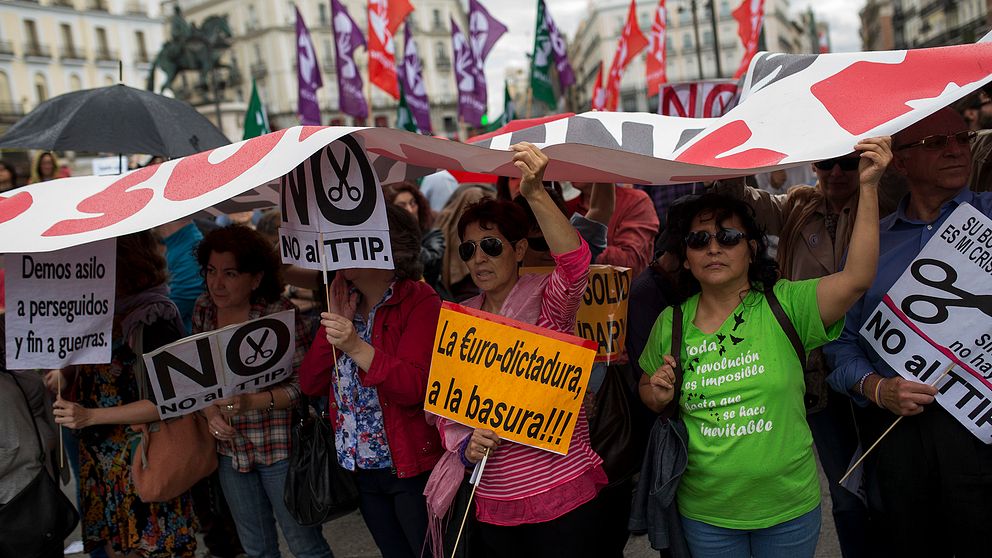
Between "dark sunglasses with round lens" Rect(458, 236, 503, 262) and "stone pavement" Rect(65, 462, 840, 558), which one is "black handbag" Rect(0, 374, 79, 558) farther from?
"dark sunglasses with round lens" Rect(458, 236, 503, 262)

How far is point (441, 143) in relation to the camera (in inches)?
101

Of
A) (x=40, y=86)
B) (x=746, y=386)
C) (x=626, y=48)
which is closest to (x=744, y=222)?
(x=746, y=386)

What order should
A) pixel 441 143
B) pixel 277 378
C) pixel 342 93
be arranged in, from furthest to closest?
pixel 342 93 → pixel 277 378 → pixel 441 143

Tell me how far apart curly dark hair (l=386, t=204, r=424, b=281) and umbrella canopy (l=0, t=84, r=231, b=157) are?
1.61 m

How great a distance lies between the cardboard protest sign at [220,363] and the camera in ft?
9.68

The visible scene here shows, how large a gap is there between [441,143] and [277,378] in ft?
4.27

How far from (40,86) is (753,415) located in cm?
5650

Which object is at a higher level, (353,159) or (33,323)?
(353,159)

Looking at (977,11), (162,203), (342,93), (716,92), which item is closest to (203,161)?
(162,203)

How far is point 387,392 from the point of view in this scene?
2768mm

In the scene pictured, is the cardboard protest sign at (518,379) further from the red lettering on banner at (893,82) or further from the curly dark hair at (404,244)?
the red lettering on banner at (893,82)

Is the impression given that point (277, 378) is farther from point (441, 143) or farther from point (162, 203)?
point (441, 143)

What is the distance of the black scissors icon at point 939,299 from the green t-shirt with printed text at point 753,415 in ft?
0.86

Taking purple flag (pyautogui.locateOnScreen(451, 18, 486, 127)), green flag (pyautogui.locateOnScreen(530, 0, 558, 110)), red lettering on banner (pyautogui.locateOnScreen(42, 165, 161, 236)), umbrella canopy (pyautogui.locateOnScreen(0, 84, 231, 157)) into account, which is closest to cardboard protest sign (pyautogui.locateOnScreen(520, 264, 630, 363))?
red lettering on banner (pyautogui.locateOnScreen(42, 165, 161, 236))
